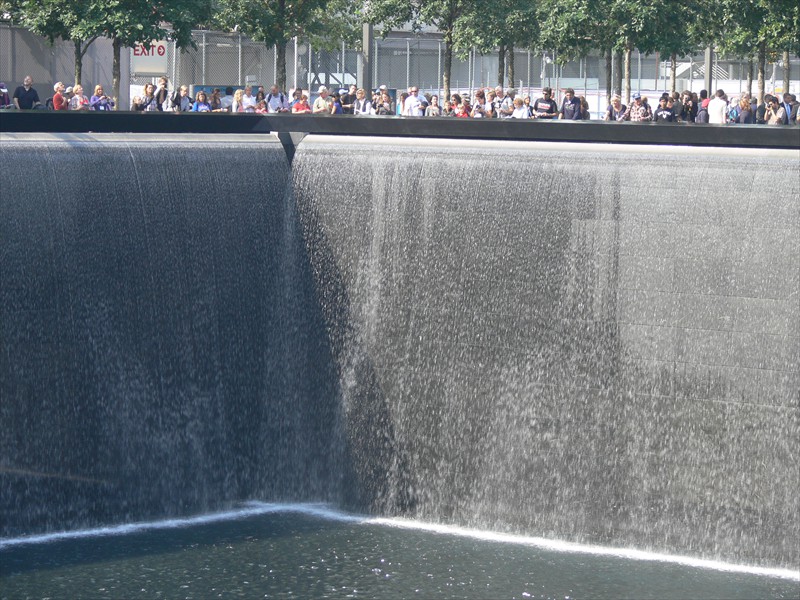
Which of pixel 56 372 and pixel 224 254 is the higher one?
pixel 224 254

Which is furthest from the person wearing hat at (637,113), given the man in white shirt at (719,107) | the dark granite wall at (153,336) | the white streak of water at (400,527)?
the white streak of water at (400,527)

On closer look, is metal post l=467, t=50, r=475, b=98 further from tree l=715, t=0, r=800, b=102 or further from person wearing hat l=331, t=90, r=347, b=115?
person wearing hat l=331, t=90, r=347, b=115

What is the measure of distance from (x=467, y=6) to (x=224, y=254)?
20976 millimetres

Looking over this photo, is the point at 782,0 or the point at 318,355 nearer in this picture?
the point at 318,355

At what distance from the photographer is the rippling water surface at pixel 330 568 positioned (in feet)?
42.3

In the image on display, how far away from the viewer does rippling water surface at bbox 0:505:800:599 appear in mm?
12906

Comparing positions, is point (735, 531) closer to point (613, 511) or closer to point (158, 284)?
point (613, 511)

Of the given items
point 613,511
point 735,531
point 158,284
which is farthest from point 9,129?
point 735,531

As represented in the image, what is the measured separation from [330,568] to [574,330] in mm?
3708

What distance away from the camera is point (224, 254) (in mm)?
15656

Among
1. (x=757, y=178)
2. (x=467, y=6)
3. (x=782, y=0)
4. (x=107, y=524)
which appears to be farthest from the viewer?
(x=467, y=6)

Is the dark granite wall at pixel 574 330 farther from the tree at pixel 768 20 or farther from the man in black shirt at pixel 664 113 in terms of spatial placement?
the tree at pixel 768 20

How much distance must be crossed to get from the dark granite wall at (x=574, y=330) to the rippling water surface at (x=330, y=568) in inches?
25.3

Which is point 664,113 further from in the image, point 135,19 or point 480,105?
point 135,19
